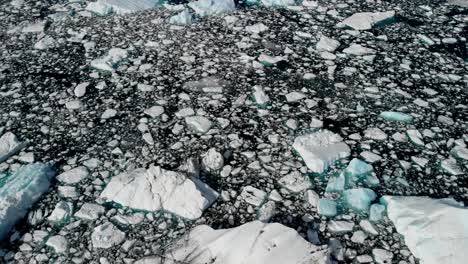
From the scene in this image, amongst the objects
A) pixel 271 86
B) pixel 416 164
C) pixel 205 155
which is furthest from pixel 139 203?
pixel 416 164

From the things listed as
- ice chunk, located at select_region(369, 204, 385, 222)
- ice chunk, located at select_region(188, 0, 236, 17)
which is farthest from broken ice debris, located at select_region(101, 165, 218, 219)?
ice chunk, located at select_region(188, 0, 236, 17)

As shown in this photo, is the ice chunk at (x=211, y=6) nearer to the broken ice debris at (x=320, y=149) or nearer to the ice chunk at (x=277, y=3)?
the ice chunk at (x=277, y=3)

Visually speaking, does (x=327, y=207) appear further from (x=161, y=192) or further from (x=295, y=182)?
(x=161, y=192)

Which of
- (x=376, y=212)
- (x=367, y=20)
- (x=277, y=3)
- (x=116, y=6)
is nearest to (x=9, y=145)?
(x=116, y=6)

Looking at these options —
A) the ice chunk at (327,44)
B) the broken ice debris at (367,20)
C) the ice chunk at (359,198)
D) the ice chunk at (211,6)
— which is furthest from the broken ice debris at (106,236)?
the broken ice debris at (367,20)

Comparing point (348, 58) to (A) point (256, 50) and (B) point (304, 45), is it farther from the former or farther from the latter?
(A) point (256, 50)

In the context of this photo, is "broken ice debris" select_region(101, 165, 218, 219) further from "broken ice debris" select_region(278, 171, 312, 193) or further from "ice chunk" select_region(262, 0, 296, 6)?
"ice chunk" select_region(262, 0, 296, 6)

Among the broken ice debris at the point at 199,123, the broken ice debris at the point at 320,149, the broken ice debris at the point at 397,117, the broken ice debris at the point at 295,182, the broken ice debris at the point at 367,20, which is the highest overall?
the broken ice debris at the point at 367,20
